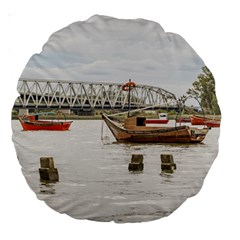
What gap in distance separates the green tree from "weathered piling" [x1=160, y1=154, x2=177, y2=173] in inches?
14.6

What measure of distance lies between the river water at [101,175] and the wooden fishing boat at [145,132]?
0.13 ft

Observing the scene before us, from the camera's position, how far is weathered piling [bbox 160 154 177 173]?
4.70 meters

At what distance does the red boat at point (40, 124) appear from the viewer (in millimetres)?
4617

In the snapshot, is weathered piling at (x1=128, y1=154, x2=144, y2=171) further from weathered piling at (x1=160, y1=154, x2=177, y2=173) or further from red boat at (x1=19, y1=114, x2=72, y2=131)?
red boat at (x1=19, y1=114, x2=72, y2=131)

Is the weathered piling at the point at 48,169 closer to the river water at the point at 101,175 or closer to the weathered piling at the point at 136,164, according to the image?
the river water at the point at 101,175

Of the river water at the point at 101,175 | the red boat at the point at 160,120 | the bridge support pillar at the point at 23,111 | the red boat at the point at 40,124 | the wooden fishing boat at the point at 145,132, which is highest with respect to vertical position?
the bridge support pillar at the point at 23,111

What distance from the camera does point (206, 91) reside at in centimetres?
487

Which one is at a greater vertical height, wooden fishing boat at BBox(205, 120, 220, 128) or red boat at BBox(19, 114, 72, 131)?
red boat at BBox(19, 114, 72, 131)

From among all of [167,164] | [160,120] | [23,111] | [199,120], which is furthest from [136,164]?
[23,111]

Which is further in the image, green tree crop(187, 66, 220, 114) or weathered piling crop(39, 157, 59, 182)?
green tree crop(187, 66, 220, 114)

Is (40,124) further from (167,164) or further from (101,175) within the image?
(167,164)

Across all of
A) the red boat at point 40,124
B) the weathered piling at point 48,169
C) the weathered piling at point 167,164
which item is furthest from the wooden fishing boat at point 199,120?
the weathered piling at point 48,169

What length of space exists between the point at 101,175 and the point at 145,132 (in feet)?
1.22

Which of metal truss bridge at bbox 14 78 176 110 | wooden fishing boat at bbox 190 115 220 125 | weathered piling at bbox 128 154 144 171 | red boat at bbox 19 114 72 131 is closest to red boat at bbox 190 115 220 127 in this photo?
wooden fishing boat at bbox 190 115 220 125
